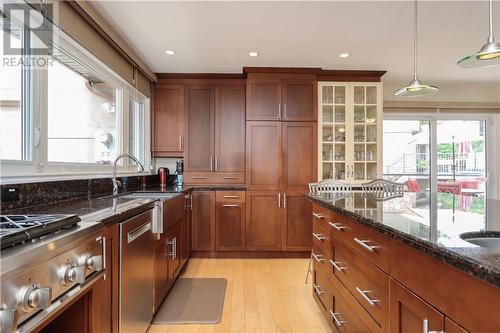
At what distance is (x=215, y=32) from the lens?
2670 mm

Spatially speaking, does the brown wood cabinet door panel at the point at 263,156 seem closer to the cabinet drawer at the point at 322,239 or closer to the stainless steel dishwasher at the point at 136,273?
the cabinet drawer at the point at 322,239

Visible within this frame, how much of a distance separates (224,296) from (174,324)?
550 millimetres

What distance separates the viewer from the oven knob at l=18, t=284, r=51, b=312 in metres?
0.73

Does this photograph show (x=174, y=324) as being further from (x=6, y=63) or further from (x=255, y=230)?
(x=6, y=63)

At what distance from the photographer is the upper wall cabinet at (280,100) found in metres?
3.63

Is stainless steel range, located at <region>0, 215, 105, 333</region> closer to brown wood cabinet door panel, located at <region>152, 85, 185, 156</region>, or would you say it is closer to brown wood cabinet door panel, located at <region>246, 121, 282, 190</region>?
brown wood cabinet door panel, located at <region>246, 121, 282, 190</region>

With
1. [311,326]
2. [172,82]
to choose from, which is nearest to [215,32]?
[172,82]

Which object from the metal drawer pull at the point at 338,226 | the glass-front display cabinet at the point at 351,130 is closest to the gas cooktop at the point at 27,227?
the metal drawer pull at the point at 338,226

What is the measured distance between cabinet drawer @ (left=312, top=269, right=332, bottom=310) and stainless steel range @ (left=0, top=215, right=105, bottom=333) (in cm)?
139

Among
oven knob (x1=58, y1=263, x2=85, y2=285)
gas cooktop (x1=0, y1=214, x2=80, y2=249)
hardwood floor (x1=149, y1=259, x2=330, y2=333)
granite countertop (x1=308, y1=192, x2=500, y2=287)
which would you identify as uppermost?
gas cooktop (x1=0, y1=214, x2=80, y2=249)

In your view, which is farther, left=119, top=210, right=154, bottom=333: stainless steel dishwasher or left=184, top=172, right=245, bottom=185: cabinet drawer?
left=184, top=172, right=245, bottom=185: cabinet drawer

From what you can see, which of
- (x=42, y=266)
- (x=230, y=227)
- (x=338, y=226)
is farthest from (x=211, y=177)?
(x=42, y=266)

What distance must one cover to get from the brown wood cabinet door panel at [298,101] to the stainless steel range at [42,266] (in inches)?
115

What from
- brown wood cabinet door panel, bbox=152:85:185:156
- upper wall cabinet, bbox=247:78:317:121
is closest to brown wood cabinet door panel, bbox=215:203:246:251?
brown wood cabinet door panel, bbox=152:85:185:156
